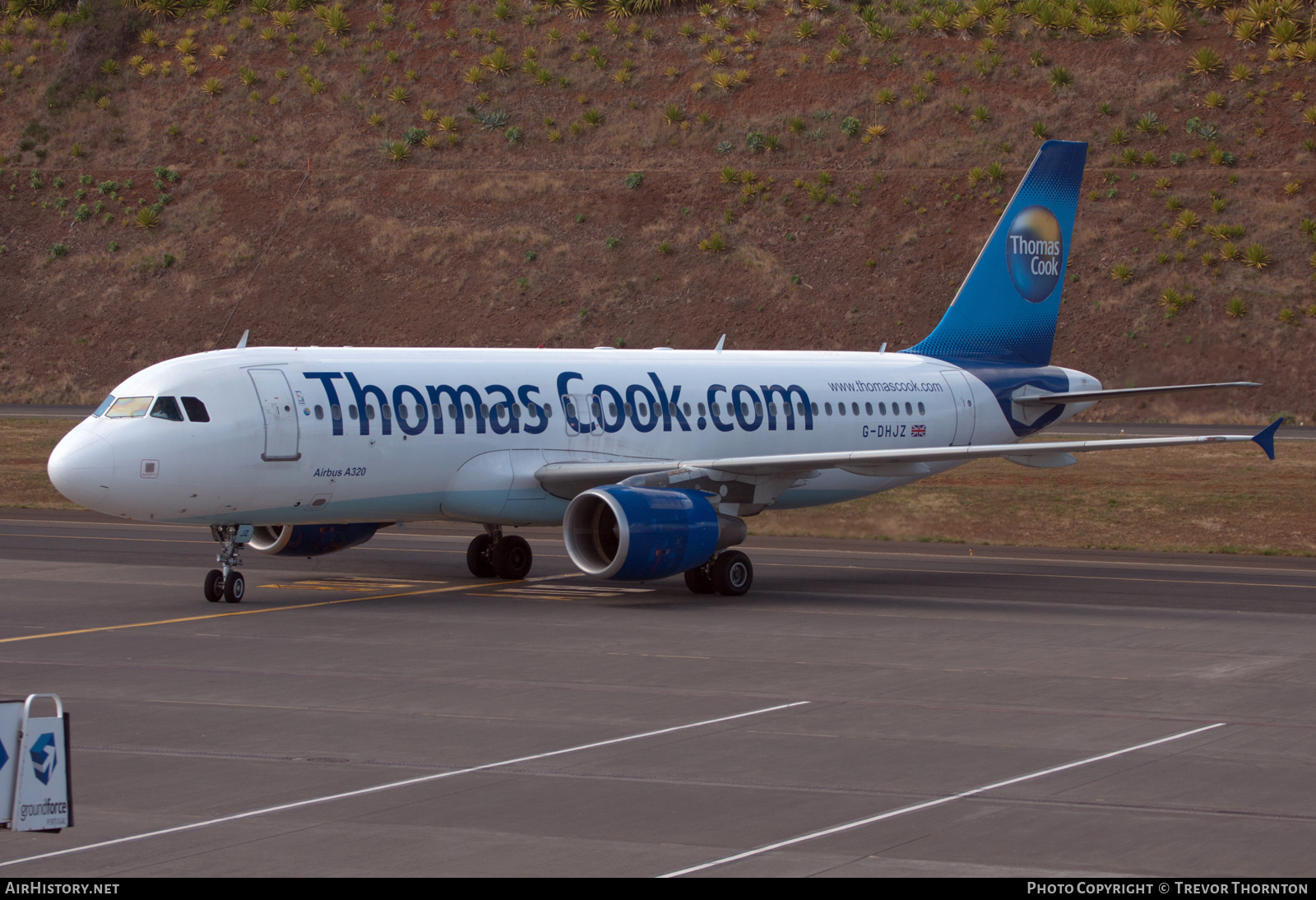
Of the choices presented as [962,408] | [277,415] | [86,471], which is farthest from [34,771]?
[962,408]

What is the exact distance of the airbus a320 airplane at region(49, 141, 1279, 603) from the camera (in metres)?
23.8

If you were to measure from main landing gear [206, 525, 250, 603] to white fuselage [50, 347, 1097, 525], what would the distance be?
587 mm

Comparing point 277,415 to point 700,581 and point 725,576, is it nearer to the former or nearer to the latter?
point 700,581

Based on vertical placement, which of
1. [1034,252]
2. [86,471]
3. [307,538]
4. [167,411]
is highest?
[1034,252]

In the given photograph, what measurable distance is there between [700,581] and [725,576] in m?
0.49

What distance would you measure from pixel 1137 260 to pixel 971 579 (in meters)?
48.2

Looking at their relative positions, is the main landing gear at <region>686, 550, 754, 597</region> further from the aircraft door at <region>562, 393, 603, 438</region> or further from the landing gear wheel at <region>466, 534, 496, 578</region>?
the landing gear wheel at <region>466, 534, 496, 578</region>

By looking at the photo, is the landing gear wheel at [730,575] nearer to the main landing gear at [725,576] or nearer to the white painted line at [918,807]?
the main landing gear at [725,576]

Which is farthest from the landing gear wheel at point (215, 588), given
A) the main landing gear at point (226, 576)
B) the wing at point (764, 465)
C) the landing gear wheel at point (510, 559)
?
the landing gear wheel at point (510, 559)

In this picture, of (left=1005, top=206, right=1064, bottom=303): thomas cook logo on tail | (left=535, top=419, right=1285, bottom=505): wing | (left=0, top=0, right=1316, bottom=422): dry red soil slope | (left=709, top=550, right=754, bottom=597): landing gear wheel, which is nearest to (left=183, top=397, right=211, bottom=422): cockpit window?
(left=535, top=419, right=1285, bottom=505): wing

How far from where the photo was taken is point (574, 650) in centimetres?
2059

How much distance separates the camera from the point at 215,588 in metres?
25.1

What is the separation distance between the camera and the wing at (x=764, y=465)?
2598 cm
